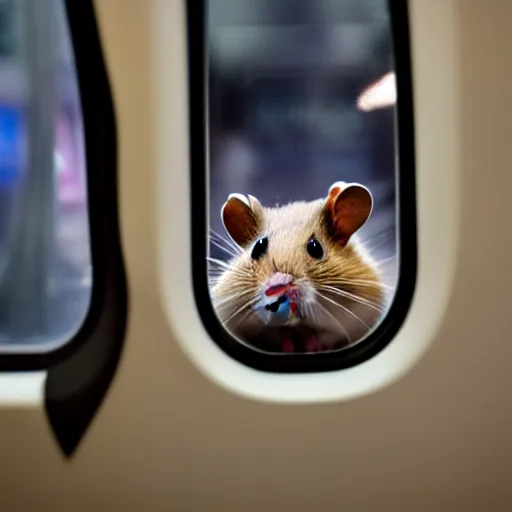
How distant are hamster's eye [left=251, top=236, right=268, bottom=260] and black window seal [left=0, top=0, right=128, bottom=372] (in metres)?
0.20

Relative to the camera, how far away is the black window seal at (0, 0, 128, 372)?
927mm

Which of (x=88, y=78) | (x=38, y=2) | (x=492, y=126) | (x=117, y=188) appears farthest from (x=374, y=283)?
(x=38, y=2)

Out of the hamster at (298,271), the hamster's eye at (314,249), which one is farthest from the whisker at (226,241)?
the hamster's eye at (314,249)

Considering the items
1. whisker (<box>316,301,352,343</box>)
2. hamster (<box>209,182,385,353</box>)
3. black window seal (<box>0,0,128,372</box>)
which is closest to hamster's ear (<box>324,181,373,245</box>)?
hamster (<box>209,182,385,353</box>)

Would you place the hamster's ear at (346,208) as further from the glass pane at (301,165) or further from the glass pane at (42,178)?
the glass pane at (42,178)

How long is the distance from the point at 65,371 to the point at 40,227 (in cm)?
22

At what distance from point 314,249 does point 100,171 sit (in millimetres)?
331

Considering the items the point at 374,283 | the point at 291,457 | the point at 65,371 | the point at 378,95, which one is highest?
the point at 378,95

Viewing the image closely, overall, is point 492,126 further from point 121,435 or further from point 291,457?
point 121,435

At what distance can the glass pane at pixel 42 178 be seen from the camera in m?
0.99

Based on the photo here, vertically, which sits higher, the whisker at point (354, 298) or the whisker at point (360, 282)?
the whisker at point (360, 282)

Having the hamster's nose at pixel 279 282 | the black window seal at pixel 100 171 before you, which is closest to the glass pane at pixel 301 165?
the hamster's nose at pixel 279 282

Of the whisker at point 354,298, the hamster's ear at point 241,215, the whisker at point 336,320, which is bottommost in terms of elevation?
the whisker at point 336,320

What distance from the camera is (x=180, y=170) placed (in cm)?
95
